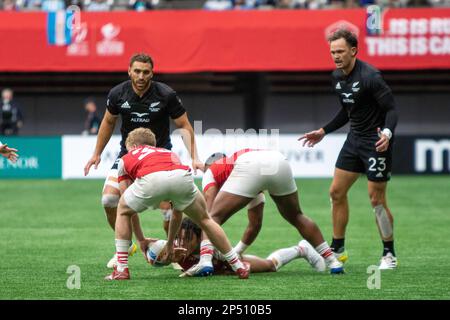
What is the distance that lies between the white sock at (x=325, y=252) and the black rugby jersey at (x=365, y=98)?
4.40 ft

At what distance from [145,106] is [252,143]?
45.8ft

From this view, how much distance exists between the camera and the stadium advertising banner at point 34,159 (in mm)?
25172

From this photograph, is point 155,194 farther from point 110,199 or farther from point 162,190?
point 110,199

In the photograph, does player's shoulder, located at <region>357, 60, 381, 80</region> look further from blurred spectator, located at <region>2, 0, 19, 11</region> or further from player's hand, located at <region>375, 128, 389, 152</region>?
blurred spectator, located at <region>2, 0, 19, 11</region>

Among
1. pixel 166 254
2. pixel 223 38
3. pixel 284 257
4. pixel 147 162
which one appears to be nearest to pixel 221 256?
pixel 166 254

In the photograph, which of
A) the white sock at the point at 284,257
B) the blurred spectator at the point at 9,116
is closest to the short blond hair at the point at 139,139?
the white sock at the point at 284,257

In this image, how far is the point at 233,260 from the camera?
379 inches

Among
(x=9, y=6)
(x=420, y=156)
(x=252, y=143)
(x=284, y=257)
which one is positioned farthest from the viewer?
(x=9, y=6)

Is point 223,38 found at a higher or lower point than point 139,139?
higher

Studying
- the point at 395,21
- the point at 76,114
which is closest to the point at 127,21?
the point at 76,114

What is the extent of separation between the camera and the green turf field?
28.8ft

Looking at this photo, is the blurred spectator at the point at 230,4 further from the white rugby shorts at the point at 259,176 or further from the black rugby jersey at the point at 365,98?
the white rugby shorts at the point at 259,176

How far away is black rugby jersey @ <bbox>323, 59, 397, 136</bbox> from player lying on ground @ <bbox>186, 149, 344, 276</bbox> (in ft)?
4.08
